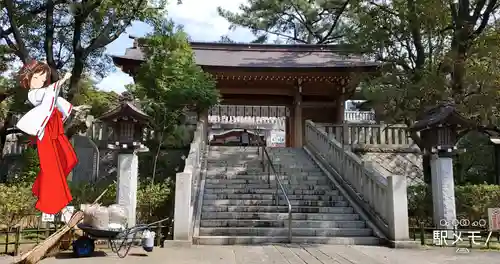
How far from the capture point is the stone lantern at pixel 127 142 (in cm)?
1019

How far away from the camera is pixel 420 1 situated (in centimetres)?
1251

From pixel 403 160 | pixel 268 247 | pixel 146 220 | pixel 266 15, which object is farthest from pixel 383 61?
pixel 266 15

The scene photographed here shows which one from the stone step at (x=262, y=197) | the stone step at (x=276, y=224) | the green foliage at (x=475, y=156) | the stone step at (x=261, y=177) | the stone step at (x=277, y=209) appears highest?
the green foliage at (x=475, y=156)

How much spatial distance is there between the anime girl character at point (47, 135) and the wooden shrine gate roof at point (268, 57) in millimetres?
8535

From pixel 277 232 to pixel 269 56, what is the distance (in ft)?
44.6

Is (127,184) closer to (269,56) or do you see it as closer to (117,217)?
(117,217)

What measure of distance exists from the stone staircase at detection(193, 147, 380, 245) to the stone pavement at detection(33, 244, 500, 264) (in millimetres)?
A: 524

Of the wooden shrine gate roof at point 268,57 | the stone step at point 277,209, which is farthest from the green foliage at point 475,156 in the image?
the stone step at point 277,209

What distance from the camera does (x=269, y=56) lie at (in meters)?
21.8

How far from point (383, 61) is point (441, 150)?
4610 millimetres

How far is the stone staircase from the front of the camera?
9695 millimetres

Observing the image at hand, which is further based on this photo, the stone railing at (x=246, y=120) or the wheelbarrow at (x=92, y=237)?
the stone railing at (x=246, y=120)

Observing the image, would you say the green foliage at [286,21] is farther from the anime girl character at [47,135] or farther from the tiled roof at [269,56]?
the anime girl character at [47,135]

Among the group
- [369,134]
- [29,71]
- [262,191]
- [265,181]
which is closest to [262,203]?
[262,191]
